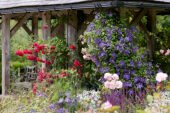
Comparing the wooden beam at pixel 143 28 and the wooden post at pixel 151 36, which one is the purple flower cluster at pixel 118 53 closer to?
the wooden beam at pixel 143 28

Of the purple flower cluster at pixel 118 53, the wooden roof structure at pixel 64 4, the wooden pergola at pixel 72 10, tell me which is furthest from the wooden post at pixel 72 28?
the purple flower cluster at pixel 118 53

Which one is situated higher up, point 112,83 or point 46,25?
point 46,25

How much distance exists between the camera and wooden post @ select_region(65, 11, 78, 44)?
779cm

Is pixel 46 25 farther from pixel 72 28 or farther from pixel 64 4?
pixel 64 4

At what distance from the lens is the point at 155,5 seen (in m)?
6.48

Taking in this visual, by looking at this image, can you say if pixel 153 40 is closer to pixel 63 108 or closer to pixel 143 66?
pixel 143 66

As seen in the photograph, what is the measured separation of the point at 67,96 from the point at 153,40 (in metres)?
4.98

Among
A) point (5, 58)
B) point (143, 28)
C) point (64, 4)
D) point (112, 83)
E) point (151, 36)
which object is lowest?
point (112, 83)

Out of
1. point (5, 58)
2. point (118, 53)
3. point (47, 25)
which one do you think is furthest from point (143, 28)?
point (5, 58)

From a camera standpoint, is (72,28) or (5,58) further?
(5,58)

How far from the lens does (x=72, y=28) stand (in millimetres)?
7812

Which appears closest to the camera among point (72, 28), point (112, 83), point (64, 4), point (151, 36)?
point (112, 83)

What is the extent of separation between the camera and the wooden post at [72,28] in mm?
7786

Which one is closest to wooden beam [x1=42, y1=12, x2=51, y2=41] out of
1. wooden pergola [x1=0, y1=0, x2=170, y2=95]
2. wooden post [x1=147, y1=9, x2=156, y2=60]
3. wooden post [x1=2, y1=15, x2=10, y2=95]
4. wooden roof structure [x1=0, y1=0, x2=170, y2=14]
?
wooden pergola [x1=0, y1=0, x2=170, y2=95]
